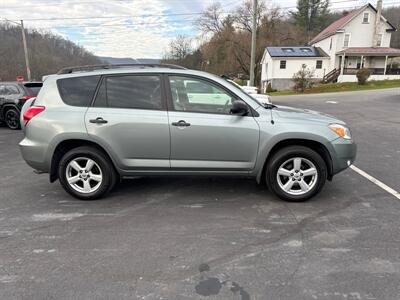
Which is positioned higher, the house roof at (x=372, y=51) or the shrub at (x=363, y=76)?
the house roof at (x=372, y=51)

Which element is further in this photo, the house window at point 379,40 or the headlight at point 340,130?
the house window at point 379,40

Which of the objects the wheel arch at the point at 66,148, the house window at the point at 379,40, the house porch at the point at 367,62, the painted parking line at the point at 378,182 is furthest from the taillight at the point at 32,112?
the house window at the point at 379,40

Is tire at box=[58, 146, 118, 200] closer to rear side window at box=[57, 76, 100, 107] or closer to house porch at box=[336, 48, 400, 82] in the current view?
rear side window at box=[57, 76, 100, 107]

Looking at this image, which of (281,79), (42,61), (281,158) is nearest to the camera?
(281,158)

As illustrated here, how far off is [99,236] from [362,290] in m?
2.62

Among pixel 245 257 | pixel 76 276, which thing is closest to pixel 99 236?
pixel 76 276

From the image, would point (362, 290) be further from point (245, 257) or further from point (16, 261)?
point (16, 261)

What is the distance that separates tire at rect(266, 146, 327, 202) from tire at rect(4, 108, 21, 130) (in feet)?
32.1

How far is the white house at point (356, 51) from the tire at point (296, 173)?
37553mm

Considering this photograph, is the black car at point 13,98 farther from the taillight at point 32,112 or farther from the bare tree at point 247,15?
the bare tree at point 247,15

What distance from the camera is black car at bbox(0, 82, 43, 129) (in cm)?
1059

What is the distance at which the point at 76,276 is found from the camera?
9.19ft

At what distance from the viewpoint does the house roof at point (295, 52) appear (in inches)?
1566

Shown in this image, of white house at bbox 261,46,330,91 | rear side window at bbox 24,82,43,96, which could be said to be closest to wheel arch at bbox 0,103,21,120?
rear side window at bbox 24,82,43,96
